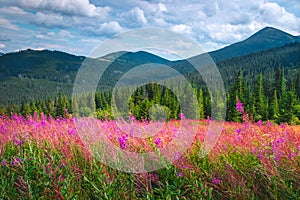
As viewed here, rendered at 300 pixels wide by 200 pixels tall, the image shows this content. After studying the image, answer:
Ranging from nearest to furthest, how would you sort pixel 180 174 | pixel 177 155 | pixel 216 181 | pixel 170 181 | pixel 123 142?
1. pixel 216 181
2. pixel 180 174
3. pixel 170 181
4. pixel 177 155
5. pixel 123 142

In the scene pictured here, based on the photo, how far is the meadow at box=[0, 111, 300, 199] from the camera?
3.41 metres

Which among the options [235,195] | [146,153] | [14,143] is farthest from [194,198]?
[14,143]

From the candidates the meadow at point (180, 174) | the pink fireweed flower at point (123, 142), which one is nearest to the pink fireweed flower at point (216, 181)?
the meadow at point (180, 174)

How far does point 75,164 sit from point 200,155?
2.00 m

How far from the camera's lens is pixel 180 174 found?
3.70 metres

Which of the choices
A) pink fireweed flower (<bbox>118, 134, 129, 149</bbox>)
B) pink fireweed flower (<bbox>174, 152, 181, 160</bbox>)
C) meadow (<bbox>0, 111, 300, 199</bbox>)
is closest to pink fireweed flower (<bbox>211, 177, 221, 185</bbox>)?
meadow (<bbox>0, 111, 300, 199</bbox>)

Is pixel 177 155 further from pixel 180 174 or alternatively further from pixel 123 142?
pixel 123 142

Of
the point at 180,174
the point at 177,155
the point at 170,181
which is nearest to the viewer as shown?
the point at 180,174

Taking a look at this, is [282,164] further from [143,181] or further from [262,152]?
[143,181]

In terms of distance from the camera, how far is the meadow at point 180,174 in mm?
3412

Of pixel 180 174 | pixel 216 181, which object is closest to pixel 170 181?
pixel 180 174

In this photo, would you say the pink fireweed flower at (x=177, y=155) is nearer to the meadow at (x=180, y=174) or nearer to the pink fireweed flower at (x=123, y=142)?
the meadow at (x=180, y=174)

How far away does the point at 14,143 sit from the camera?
5492 millimetres

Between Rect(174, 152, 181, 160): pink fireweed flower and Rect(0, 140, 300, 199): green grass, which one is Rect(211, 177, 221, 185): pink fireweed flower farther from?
Rect(174, 152, 181, 160): pink fireweed flower
